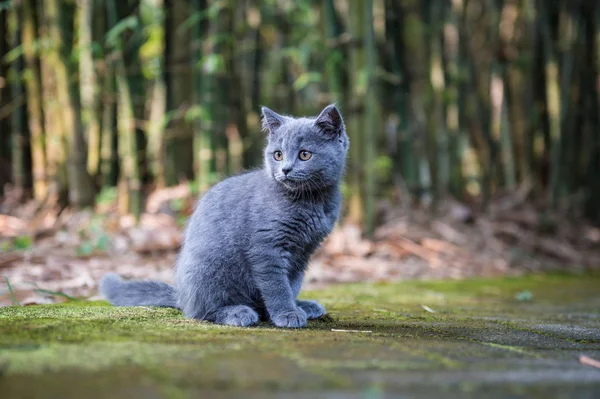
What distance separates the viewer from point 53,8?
17.8 feet

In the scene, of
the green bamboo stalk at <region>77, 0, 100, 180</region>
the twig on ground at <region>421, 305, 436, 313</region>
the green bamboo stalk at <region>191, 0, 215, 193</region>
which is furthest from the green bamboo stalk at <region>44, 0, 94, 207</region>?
the twig on ground at <region>421, 305, 436, 313</region>

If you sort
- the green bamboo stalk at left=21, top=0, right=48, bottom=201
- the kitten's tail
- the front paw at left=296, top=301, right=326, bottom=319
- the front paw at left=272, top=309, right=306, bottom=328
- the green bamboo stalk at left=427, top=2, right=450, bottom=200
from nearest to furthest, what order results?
1. the front paw at left=272, top=309, right=306, bottom=328
2. the front paw at left=296, top=301, right=326, bottom=319
3. the kitten's tail
4. the green bamboo stalk at left=21, top=0, right=48, bottom=201
5. the green bamboo stalk at left=427, top=2, right=450, bottom=200

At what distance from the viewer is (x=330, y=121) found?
2.78 metres

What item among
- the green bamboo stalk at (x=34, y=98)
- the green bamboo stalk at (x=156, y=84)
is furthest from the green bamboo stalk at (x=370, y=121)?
the green bamboo stalk at (x=34, y=98)

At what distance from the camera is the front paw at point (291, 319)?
7.59 ft

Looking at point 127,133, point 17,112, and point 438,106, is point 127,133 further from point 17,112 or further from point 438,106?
point 438,106

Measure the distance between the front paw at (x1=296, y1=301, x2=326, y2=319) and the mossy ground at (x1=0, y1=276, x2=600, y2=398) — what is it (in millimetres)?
51

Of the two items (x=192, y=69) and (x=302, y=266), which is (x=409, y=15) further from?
(x=302, y=266)

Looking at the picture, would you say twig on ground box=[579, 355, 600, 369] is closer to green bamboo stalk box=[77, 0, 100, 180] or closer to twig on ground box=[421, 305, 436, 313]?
twig on ground box=[421, 305, 436, 313]

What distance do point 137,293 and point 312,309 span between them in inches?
29.5

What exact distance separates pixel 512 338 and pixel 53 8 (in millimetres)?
4851

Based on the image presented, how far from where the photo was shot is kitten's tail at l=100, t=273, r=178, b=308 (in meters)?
2.68

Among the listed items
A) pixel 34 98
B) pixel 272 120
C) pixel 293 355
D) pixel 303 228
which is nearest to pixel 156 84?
pixel 34 98

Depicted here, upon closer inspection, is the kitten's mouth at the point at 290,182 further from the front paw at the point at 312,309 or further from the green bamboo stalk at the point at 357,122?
the green bamboo stalk at the point at 357,122
